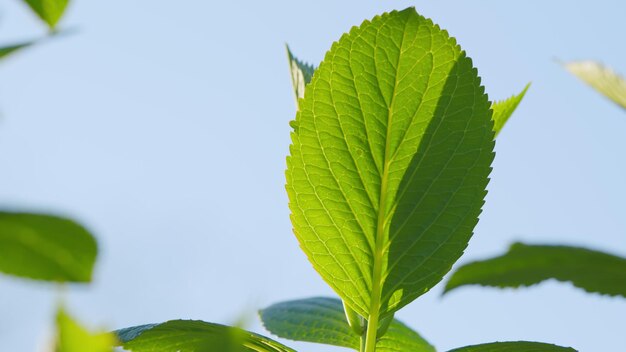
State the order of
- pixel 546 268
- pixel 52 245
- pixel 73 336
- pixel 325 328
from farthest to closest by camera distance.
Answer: pixel 325 328
pixel 546 268
pixel 52 245
pixel 73 336

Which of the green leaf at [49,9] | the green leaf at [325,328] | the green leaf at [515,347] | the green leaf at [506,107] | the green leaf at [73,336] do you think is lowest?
the green leaf at [515,347]

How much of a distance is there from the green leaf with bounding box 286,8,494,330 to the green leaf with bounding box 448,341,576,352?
11 cm

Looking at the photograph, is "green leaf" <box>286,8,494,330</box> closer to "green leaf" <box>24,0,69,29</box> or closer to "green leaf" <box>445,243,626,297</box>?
"green leaf" <box>445,243,626,297</box>

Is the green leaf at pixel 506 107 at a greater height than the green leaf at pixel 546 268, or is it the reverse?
the green leaf at pixel 506 107

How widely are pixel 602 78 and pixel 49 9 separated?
1.66 feet

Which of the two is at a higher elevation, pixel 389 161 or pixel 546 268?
pixel 389 161

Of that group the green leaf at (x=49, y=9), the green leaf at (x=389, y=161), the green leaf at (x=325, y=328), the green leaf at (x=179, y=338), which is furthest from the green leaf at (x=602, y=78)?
the green leaf at (x=325, y=328)

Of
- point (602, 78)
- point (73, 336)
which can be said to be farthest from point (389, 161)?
point (73, 336)

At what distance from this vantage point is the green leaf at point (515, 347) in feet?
3.75

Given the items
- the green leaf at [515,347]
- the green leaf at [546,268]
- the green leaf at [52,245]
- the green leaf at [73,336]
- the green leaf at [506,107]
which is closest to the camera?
the green leaf at [73,336]

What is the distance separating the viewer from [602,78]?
0.80 m

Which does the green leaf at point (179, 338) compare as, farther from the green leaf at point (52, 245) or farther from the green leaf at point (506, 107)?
the green leaf at point (52, 245)

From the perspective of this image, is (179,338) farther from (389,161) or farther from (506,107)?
(506,107)

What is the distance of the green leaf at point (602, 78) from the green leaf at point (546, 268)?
0.50ft
